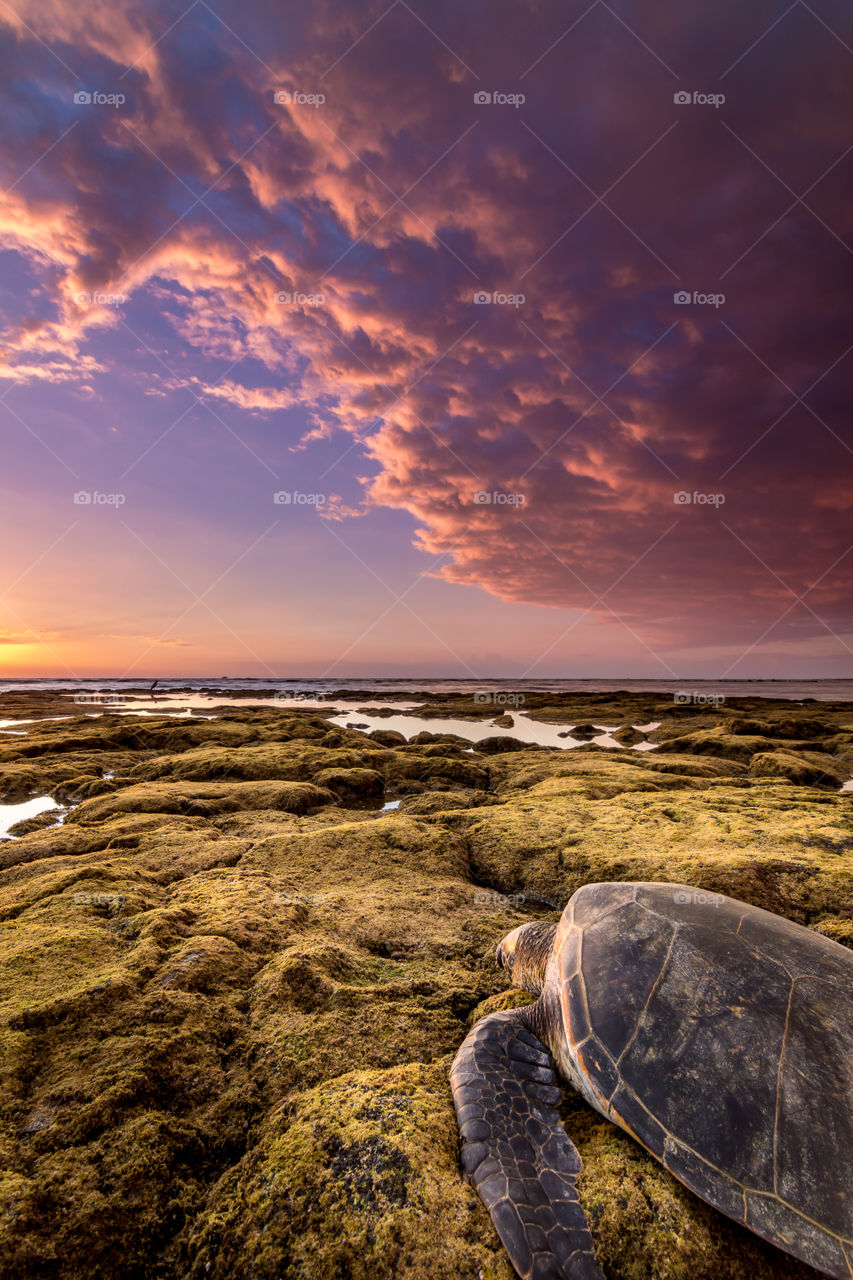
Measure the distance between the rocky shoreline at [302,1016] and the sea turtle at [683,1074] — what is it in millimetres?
170

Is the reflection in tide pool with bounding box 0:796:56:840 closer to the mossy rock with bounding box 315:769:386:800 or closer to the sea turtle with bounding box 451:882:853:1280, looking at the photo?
the mossy rock with bounding box 315:769:386:800

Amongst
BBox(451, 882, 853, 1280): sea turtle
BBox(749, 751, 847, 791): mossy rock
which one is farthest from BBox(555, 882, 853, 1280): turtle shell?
BBox(749, 751, 847, 791): mossy rock

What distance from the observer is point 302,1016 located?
3406mm

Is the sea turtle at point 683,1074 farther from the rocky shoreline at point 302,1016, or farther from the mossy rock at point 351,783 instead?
the mossy rock at point 351,783

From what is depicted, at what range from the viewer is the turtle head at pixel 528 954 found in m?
3.74

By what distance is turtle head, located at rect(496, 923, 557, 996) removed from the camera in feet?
12.3

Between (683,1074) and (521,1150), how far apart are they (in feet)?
3.11

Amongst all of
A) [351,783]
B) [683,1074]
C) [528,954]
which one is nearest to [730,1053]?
[683,1074]

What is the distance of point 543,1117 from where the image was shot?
2836 mm

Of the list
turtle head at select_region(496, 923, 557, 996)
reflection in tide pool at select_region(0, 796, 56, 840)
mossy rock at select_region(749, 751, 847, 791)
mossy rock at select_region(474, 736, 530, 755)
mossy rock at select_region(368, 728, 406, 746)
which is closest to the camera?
turtle head at select_region(496, 923, 557, 996)

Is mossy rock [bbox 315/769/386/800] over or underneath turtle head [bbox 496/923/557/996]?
underneath

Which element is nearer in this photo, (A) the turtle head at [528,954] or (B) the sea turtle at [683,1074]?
(B) the sea turtle at [683,1074]

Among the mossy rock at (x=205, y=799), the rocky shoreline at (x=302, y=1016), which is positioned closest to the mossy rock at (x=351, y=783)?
the mossy rock at (x=205, y=799)

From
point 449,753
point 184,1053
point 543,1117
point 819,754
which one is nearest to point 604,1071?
point 543,1117
